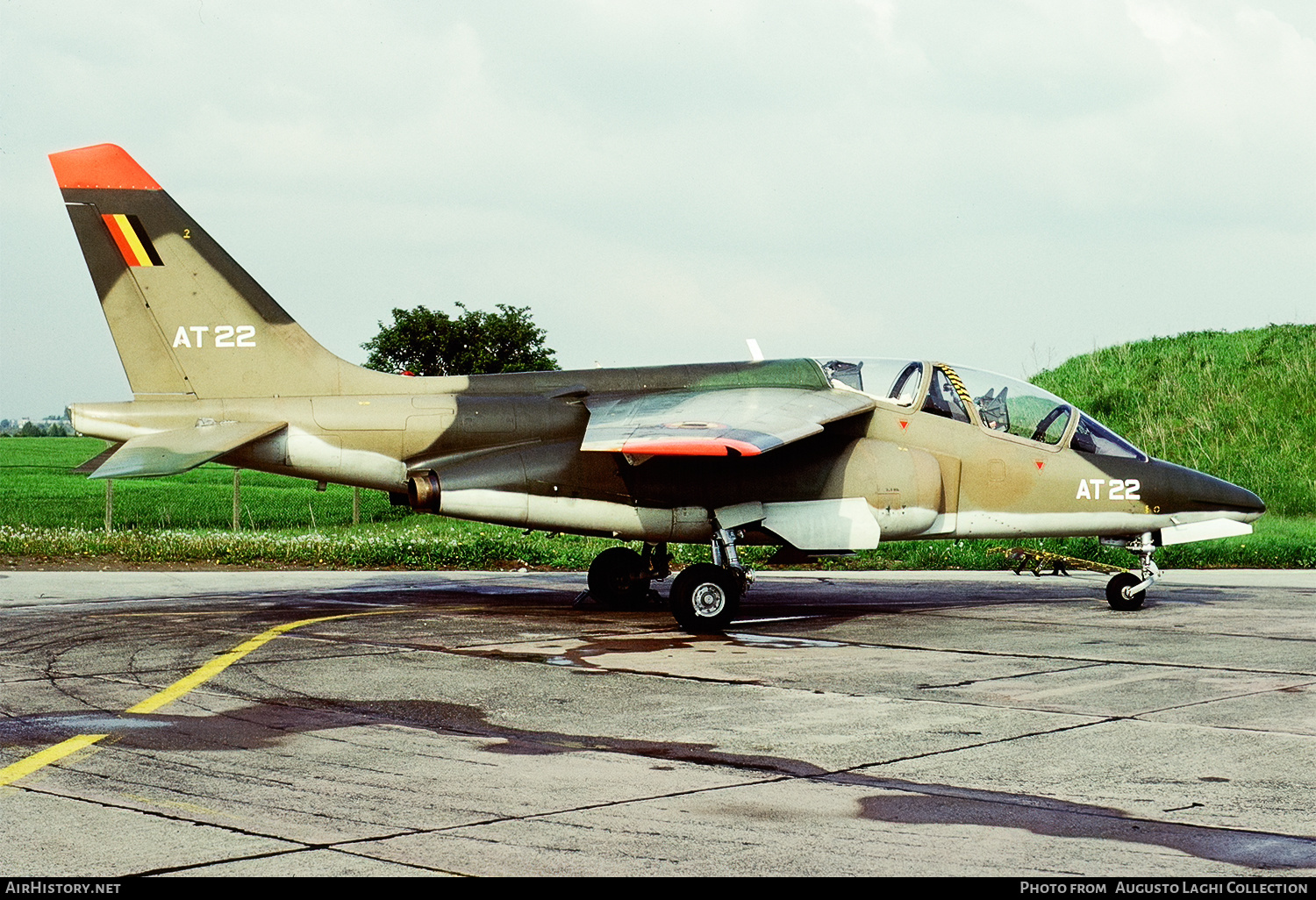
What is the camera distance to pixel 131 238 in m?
14.2

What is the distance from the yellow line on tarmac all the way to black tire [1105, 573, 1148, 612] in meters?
8.71

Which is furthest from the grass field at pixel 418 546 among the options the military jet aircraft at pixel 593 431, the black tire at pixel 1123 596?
the military jet aircraft at pixel 593 431

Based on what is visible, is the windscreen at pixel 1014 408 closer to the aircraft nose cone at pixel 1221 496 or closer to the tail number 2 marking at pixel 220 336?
the aircraft nose cone at pixel 1221 496

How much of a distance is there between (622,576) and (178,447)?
5.74 metres

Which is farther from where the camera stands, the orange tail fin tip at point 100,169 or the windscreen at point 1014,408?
the windscreen at point 1014,408

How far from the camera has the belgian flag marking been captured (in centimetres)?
1416

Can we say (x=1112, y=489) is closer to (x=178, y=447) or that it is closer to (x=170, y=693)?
(x=178, y=447)

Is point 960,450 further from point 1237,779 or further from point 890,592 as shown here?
point 1237,779

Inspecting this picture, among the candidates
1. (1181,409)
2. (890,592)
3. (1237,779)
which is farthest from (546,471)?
(1181,409)

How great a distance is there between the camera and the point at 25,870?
17.4ft

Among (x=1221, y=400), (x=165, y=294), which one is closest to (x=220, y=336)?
(x=165, y=294)

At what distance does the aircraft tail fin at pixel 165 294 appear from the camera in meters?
14.1

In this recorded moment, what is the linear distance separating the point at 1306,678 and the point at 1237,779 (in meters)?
4.11

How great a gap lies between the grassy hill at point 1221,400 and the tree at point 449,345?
1685cm
